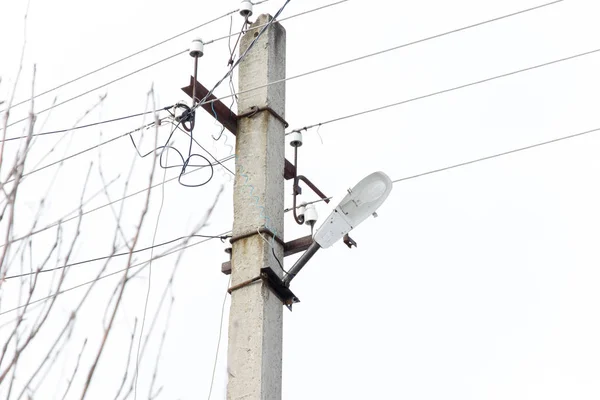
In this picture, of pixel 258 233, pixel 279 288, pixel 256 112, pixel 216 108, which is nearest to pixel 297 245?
pixel 258 233

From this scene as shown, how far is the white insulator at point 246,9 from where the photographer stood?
25.3 ft

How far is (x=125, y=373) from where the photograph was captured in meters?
3.57

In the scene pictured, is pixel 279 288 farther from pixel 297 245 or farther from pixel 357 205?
pixel 357 205

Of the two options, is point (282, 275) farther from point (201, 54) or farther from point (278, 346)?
point (201, 54)

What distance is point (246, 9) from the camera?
773cm

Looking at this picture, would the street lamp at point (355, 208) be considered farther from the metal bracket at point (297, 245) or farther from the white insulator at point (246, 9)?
the white insulator at point (246, 9)

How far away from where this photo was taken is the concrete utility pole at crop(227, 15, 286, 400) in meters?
6.06

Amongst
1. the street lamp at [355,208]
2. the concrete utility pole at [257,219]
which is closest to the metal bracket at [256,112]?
the concrete utility pole at [257,219]

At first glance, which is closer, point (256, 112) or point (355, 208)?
point (355, 208)

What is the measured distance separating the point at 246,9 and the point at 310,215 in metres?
1.63

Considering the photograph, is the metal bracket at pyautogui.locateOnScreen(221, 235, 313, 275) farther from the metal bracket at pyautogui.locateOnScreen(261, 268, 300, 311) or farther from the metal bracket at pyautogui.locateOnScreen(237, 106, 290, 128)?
the metal bracket at pyautogui.locateOnScreen(237, 106, 290, 128)

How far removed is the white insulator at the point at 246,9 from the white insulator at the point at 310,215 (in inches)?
60.2

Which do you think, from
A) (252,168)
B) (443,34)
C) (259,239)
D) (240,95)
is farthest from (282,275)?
(443,34)

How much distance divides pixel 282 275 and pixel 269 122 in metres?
1.06
